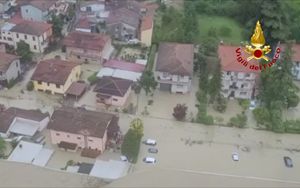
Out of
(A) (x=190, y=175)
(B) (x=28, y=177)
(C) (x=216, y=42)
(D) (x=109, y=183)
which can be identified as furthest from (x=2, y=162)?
(C) (x=216, y=42)

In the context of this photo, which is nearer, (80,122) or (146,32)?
(80,122)

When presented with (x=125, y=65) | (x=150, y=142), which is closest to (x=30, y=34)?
(x=125, y=65)

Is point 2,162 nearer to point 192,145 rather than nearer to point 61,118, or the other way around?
point 61,118

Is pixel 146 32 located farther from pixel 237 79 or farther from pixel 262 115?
pixel 262 115

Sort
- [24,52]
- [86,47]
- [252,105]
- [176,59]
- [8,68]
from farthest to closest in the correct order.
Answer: [86,47], [24,52], [176,59], [8,68], [252,105]

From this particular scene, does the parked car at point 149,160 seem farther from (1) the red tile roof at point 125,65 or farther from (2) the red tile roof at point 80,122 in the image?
(1) the red tile roof at point 125,65
